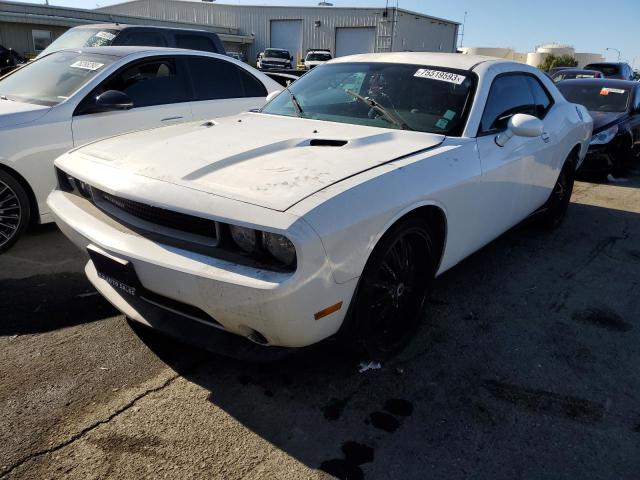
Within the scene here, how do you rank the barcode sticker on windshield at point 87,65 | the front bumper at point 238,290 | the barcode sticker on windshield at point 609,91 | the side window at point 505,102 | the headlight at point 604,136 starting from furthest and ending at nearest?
the barcode sticker on windshield at point 609,91
the headlight at point 604,136
the barcode sticker on windshield at point 87,65
the side window at point 505,102
the front bumper at point 238,290

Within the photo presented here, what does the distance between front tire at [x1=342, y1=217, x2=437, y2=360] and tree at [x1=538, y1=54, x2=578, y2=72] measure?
44476mm

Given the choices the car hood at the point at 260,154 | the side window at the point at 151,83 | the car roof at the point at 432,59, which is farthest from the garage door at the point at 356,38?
the car hood at the point at 260,154

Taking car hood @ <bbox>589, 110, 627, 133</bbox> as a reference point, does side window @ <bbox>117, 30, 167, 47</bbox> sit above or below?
above

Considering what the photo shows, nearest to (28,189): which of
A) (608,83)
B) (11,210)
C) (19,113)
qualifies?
(11,210)

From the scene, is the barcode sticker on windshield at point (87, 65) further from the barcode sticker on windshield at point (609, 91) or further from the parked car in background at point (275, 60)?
the parked car in background at point (275, 60)

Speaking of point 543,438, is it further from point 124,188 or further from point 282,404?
point 124,188

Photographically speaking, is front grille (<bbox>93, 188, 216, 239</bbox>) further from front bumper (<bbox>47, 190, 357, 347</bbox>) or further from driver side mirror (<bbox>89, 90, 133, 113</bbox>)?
driver side mirror (<bbox>89, 90, 133, 113</bbox>)

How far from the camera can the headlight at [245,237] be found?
2090 millimetres

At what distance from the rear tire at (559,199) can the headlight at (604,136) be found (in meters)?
2.91

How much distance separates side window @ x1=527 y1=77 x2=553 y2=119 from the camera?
14.0 ft

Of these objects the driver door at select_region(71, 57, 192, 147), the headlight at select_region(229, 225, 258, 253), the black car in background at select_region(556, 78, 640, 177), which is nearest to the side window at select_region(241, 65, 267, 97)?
the driver door at select_region(71, 57, 192, 147)

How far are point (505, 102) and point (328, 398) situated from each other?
243 centimetres

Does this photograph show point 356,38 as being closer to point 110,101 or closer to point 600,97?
point 600,97

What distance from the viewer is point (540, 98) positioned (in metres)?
4.39
